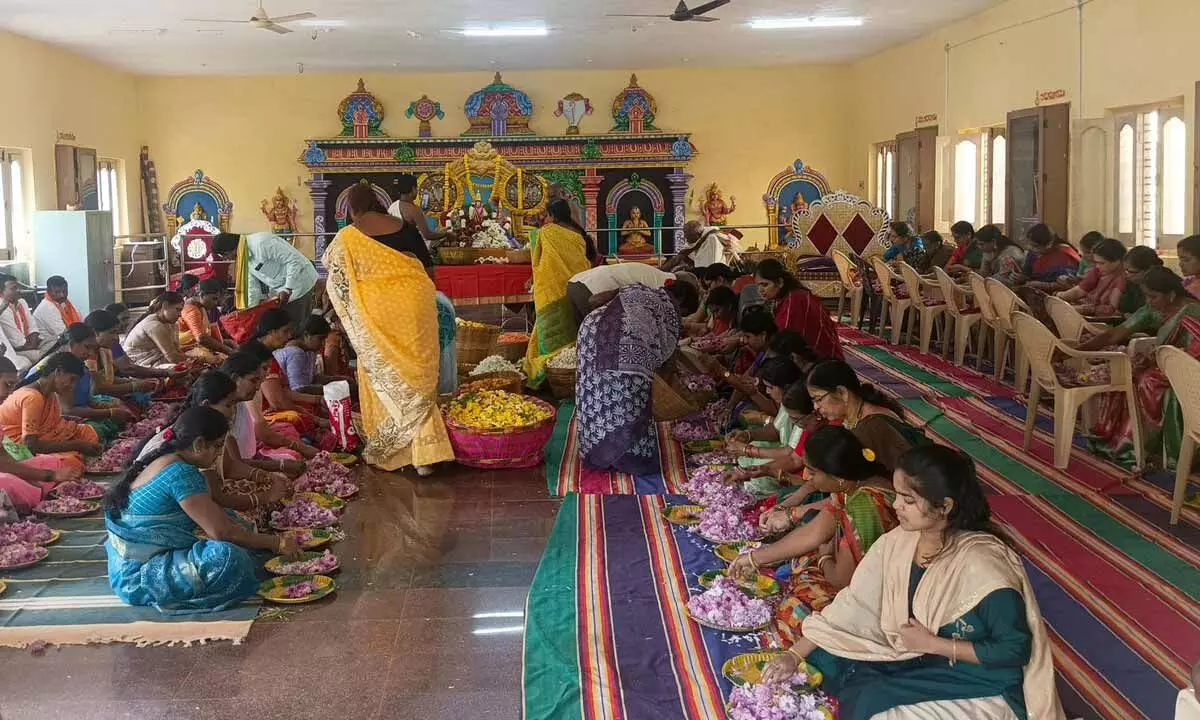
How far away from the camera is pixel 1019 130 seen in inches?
411

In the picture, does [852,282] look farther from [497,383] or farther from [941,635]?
[941,635]

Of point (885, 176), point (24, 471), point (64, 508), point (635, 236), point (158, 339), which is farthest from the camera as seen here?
point (635, 236)

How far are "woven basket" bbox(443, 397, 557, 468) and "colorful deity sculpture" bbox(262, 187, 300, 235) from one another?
11.4 metres

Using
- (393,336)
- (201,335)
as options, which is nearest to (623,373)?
(393,336)

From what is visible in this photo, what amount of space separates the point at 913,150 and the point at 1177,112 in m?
5.34

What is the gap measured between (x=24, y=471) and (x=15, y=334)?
12.1ft

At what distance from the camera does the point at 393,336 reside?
587cm

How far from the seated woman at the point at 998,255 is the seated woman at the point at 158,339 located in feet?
20.3

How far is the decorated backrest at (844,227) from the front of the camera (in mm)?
12625

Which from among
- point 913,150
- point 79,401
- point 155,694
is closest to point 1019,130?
point 913,150

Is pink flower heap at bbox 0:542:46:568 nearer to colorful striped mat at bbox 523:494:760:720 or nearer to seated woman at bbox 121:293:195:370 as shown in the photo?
colorful striped mat at bbox 523:494:760:720

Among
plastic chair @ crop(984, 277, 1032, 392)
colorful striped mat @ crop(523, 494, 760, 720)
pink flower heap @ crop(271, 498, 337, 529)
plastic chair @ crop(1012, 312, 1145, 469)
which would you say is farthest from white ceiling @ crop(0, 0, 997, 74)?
colorful striped mat @ crop(523, 494, 760, 720)

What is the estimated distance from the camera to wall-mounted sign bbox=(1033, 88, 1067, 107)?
9.85 meters

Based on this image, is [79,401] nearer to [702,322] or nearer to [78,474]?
[78,474]
